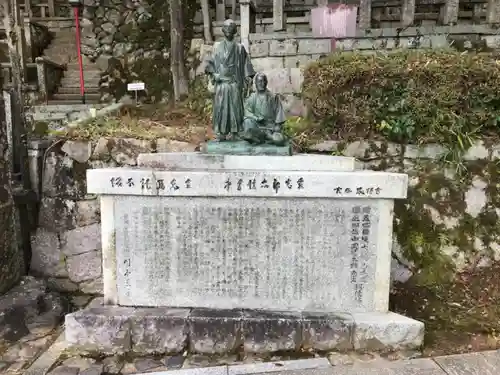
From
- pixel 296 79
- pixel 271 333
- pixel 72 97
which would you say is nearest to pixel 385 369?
pixel 271 333

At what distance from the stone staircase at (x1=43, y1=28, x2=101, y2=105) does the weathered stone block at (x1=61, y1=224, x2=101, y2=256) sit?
5.51 metres

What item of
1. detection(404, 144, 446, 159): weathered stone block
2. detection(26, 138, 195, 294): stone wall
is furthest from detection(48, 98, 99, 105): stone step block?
detection(404, 144, 446, 159): weathered stone block

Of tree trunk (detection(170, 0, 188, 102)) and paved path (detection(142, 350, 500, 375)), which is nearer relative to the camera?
paved path (detection(142, 350, 500, 375))

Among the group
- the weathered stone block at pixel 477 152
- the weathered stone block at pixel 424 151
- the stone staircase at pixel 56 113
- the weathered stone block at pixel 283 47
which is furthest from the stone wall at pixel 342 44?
the stone staircase at pixel 56 113

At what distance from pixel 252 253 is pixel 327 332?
109 cm

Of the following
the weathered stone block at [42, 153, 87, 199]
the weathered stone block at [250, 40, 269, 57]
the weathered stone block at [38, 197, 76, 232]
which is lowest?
the weathered stone block at [38, 197, 76, 232]

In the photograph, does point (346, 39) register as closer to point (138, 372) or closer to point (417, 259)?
point (417, 259)

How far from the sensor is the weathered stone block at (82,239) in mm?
5965

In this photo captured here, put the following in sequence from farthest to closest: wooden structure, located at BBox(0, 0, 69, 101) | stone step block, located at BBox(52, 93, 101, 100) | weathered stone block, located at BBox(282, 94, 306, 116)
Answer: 1. stone step block, located at BBox(52, 93, 101, 100)
2. wooden structure, located at BBox(0, 0, 69, 101)
3. weathered stone block, located at BBox(282, 94, 306, 116)

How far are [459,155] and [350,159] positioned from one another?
2.23 meters

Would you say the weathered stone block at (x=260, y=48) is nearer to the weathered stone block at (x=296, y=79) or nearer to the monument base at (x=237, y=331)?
the weathered stone block at (x=296, y=79)

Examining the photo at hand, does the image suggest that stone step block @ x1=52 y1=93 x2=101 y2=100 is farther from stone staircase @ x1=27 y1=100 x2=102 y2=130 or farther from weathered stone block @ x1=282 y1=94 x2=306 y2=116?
weathered stone block @ x1=282 y1=94 x2=306 y2=116

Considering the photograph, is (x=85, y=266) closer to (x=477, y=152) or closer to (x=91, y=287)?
(x=91, y=287)

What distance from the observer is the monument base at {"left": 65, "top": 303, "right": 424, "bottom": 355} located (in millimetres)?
3934
